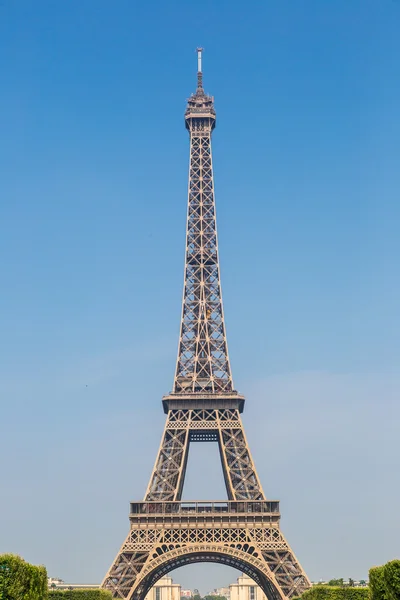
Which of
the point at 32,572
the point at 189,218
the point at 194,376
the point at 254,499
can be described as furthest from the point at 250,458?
the point at 32,572

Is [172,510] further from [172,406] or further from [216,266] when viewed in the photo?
[216,266]

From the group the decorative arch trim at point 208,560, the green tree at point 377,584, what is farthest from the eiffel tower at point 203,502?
the green tree at point 377,584

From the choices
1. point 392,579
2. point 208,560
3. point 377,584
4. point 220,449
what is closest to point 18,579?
point 392,579

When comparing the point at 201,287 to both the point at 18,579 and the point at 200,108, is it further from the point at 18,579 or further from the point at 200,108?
the point at 18,579

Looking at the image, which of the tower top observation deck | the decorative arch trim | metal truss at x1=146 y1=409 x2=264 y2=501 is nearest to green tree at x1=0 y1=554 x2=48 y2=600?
the decorative arch trim

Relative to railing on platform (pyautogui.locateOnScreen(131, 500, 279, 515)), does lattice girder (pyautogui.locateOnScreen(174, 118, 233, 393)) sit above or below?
above

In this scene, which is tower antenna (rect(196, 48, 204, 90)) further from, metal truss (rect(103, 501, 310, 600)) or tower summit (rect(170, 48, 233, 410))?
metal truss (rect(103, 501, 310, 600))
